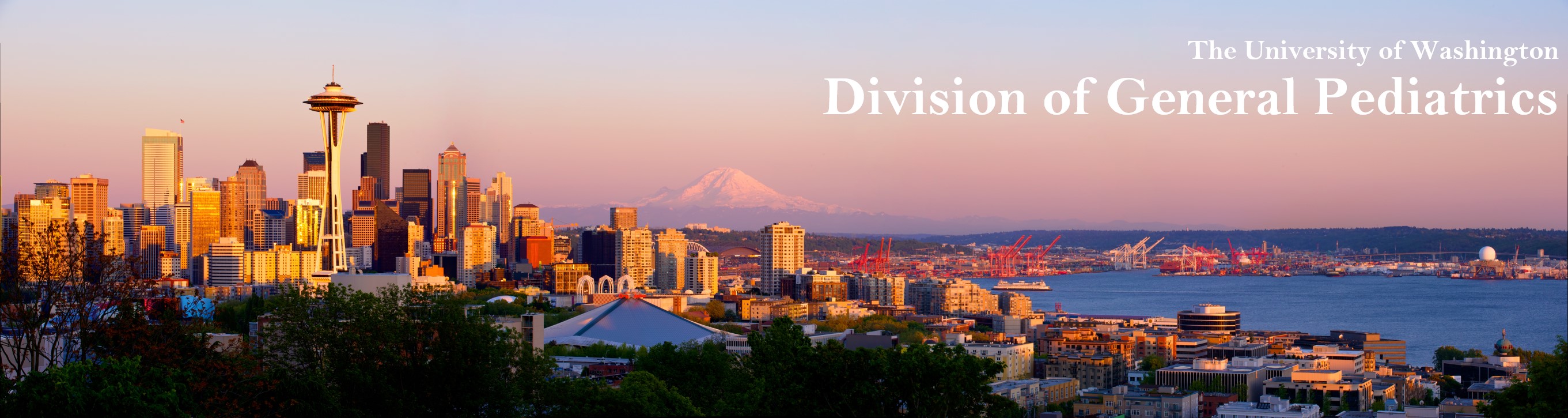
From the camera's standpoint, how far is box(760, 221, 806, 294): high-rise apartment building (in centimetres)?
4494

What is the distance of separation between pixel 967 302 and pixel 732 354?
30.0m

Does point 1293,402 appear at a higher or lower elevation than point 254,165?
lower

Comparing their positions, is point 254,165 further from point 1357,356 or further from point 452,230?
point 1357,356

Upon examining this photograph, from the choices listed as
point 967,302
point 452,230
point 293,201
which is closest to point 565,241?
point 452,230

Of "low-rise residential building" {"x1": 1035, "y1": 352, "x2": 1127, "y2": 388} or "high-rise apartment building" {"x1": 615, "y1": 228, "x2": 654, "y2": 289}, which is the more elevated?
"high-rise apartment building" {"x1": 615, "y1": 228, "x2": 654, "y2": 289}

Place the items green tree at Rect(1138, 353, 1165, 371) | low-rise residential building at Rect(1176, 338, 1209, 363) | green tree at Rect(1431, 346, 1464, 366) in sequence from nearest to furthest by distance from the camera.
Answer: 1. green tree at Rect(1138, 353, 1165, 371)
2. green tree at Rect(1431, 346, 1464, 366)
3. low-rise residential building at Rect(1176, 338, 1209, 363)

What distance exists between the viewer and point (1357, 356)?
77.6 ft

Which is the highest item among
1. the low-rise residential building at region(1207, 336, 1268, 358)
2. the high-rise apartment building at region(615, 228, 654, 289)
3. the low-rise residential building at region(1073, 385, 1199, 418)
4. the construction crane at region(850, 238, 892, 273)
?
the high-rise apartment building at region(615, 228, 654, 289)

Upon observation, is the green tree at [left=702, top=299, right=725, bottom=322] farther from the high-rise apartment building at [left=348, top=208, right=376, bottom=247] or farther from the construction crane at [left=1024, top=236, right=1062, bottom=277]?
the construction crane at [left=1024, top=236, right=1062, bottom=277]

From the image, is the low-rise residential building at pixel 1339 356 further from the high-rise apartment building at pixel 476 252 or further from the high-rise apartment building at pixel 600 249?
the high-rise apartment building at pixel 476 252

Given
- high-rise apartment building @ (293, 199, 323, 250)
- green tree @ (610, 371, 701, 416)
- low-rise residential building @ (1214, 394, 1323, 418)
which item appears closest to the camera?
green tree @ (610, 371, 701, 416)

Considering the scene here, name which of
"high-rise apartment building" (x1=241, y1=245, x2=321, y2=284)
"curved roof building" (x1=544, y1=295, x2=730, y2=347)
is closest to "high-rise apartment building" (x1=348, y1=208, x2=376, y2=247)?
"high-rise apartment building" (x1=241, y1=245, x2=321, y2=284)

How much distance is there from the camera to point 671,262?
5266 cm

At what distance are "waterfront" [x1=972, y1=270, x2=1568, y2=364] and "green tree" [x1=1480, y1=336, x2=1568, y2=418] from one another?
2106 cm
